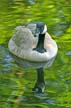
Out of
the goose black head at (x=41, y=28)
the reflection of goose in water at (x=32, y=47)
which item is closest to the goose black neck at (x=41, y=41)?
the reflection of goose in water at (x=32, y=47)

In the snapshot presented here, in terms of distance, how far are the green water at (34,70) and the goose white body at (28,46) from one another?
0.14 metres

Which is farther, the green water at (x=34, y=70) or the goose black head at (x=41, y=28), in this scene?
the goose black head at (x=41, y=28)

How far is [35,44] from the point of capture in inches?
360

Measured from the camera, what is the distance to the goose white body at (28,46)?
9039mm

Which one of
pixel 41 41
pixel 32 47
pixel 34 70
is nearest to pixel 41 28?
pixel 41 41

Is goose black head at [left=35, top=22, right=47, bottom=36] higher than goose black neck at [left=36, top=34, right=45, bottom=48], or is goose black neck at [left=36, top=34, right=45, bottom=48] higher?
goose black head at [left=35, top=22, right=47, bottom=36]

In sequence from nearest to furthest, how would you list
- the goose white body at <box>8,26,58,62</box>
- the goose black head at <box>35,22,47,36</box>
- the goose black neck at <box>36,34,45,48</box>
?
1. the goose black head at <box>35,22,47,36</box>
2. the goose black neck at <box>36,34,45,48</box>
3. the goose white body at <box>8,26,58,62</box>

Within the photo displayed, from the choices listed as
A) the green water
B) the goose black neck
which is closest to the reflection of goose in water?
the goose black neck

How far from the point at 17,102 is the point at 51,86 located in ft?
2.38

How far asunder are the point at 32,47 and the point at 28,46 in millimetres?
75

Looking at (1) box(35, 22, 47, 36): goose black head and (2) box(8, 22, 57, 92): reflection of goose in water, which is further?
(2) box(8, 22, 57, 92): reflection of goose in water

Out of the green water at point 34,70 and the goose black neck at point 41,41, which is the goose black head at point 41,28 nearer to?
the goose black neck at point 41,41

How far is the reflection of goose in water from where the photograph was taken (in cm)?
893

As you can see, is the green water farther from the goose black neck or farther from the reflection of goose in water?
the goose black neck
